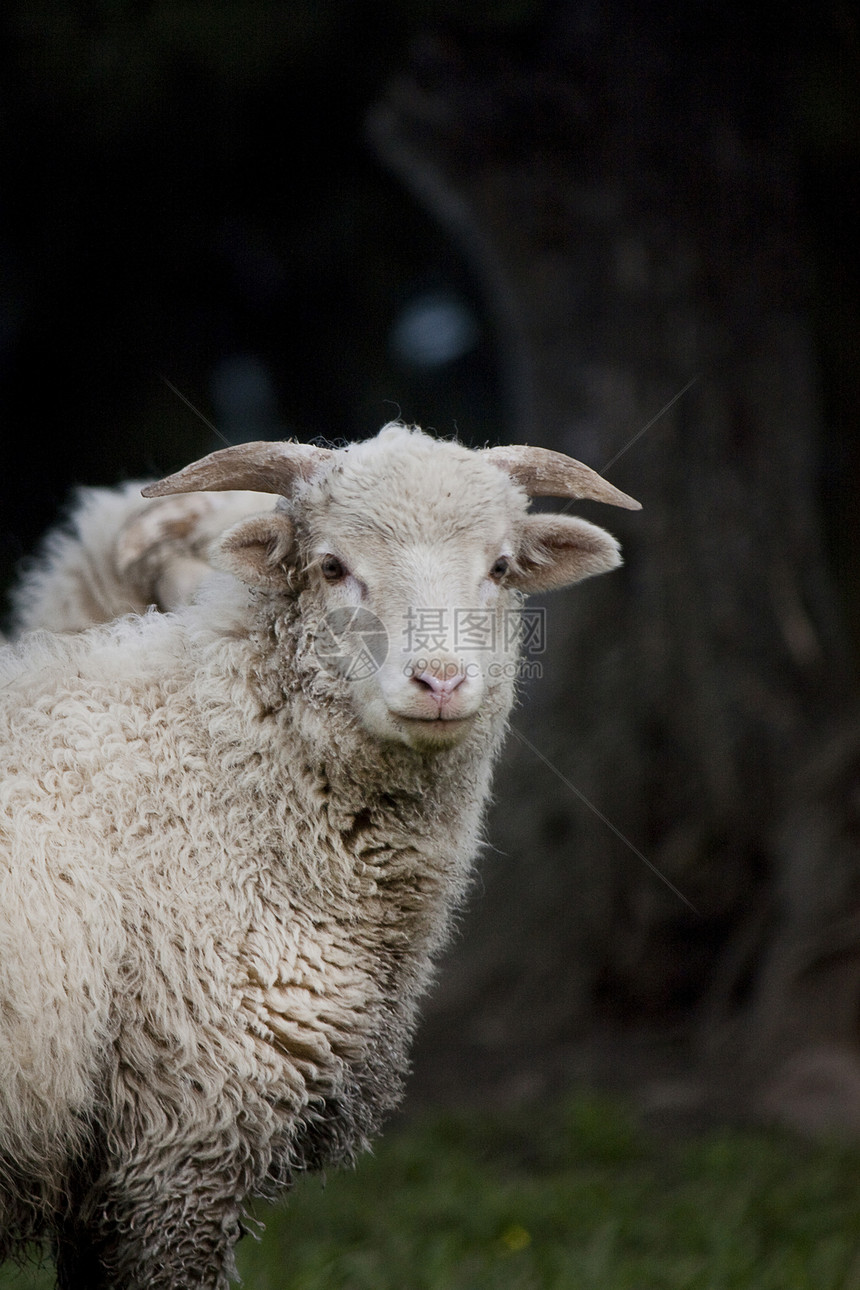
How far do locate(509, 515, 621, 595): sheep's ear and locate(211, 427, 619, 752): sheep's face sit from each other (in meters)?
0.12

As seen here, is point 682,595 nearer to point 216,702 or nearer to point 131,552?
point 131,552

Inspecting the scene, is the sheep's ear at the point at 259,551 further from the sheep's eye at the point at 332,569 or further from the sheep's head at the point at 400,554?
the sheep's eye at the point at 332,569

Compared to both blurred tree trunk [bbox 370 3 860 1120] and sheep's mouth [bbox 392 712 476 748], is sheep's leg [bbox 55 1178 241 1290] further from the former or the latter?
blurred tree trunk [bbox 370 3 860 1120]

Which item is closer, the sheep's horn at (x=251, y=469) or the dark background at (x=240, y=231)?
the sheep's horn at (x=251, y=469)

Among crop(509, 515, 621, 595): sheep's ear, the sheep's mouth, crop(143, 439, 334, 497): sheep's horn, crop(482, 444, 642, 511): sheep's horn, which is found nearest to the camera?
the sheep's mouth

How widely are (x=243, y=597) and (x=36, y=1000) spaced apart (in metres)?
1.07

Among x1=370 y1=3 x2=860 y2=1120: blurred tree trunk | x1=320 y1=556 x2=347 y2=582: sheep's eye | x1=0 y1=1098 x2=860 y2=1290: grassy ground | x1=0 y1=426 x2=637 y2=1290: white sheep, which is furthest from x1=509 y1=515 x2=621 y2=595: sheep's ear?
x1=370 y1=3 x2=860 y2=1120: blurred tree trunk

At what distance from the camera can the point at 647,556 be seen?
661 cm

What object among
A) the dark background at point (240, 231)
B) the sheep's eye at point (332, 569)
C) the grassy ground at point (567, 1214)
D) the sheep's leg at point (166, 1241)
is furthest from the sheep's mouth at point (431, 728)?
the dark background at point (240, 231)

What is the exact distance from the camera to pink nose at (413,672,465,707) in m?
2.74

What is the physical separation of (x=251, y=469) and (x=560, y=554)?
0.86 meters

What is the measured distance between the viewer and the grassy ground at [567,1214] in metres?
4.09

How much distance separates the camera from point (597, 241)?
681cm

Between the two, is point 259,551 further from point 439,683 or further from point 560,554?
point 560,554
